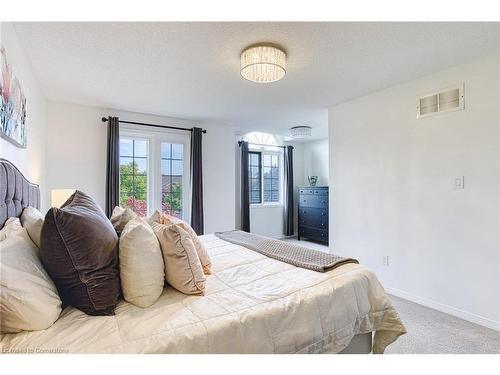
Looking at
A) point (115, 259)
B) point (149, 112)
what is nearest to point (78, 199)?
point (115, 259)

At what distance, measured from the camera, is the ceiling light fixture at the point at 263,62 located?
6.57 feet

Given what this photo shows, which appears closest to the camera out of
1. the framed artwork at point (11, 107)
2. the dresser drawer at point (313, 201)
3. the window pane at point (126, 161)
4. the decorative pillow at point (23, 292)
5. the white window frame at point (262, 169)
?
the decorative pillow at point (23, 292)

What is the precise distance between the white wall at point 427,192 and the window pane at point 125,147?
2.99 metres

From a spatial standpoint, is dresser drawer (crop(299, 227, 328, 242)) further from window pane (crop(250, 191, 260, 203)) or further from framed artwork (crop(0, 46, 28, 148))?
framed artwork (crop(0, 46, 28, 148))

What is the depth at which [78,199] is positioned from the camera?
4.65 feet

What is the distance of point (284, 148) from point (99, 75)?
4.21 m

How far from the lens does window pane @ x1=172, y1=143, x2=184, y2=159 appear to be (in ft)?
14.0

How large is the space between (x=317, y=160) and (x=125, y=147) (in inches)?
166

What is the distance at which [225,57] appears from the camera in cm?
225

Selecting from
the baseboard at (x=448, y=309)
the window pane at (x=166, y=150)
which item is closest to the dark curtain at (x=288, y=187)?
the window pane at (x=166, y=150)

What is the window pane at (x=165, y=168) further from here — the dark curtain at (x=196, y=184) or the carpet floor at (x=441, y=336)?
the carpet floor at (x=441, y=336)

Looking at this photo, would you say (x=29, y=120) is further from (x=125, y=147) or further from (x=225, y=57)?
(x=225, y=57)

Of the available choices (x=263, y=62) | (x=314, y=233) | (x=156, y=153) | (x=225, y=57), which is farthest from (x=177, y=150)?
(x=314, y=233)
